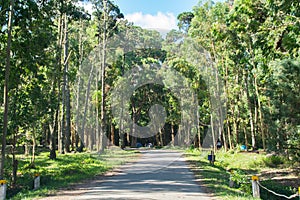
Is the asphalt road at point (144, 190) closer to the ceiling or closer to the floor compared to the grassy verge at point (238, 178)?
closer to the ceiling

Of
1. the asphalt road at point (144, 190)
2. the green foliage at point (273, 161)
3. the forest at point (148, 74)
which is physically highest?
the forest at point (148, 74)

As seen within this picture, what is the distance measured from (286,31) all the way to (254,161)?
14375mm

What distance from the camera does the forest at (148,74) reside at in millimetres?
9789

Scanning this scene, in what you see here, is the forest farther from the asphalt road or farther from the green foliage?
the asphalt road

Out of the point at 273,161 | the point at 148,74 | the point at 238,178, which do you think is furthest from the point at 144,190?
the point at 148,74

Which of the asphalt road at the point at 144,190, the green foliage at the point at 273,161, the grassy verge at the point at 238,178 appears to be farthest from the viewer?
the green foliage at the point at 273,161

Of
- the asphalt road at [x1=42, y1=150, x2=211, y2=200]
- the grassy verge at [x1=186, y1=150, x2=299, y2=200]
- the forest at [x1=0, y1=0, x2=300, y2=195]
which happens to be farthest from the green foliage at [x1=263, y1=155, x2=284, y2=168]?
the asphalt road at [x1=42, y1=150, x2=211, y2=200]

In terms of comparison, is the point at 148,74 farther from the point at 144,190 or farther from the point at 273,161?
the point at 144,190

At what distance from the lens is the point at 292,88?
14461mm

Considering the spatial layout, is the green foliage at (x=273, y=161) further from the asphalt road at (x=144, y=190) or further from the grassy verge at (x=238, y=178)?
the asphalt road at (x=144, y=190)

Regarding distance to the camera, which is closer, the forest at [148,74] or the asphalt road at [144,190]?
the asphalt road at [144,190]

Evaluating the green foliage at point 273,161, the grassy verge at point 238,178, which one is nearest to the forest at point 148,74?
the green foliage at point 273,161

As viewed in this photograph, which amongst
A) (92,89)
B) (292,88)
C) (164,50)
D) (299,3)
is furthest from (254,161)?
(92,89)

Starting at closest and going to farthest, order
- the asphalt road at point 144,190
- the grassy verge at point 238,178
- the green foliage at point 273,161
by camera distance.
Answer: the asphalt road at point 144,190 < the grassy verge at point 238,178 < the green foliage at point 273,161
